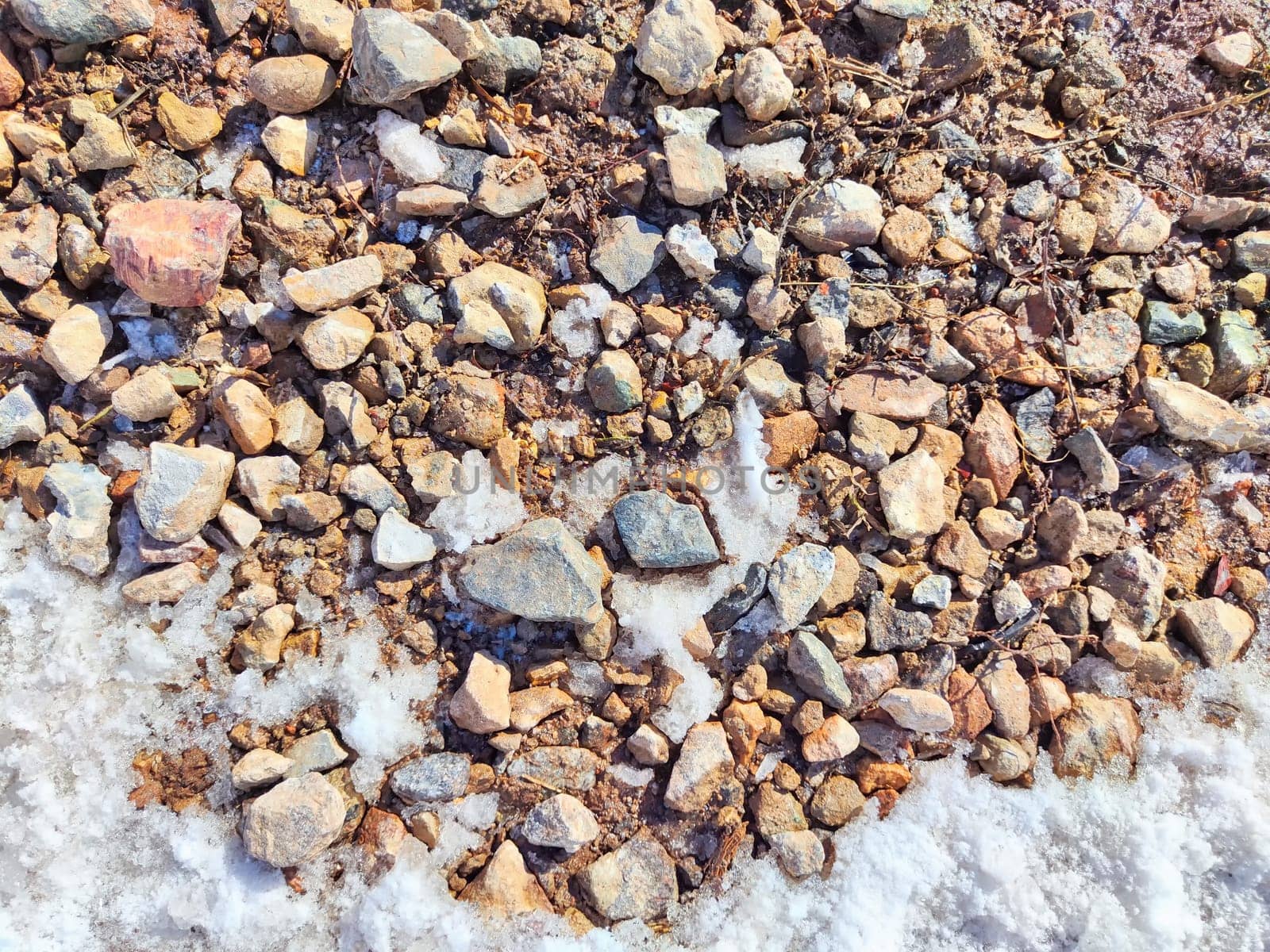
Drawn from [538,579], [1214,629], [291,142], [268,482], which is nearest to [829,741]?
[538,579]

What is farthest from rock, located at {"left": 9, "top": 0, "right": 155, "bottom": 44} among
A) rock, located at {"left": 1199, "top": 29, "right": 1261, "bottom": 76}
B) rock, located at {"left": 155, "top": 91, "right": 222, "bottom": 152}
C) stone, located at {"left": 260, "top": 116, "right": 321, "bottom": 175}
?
rock, located at {"left": 1199, "top": 29, "right": 1261, "bottom": 76}

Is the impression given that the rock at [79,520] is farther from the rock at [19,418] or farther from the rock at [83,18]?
the rock at [83,18]

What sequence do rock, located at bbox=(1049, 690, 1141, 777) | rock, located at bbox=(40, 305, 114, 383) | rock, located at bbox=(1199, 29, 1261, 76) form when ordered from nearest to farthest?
rock, located at bbox=(40, 305, 114, 383) → rock, located at bbox=(1049, 690, 1141, 777) → rock, located at bbox=(1199, 29, 1261, 76)

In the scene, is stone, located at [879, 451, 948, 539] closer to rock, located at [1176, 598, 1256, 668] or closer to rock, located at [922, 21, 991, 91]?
rock, located at [1176, 598, 1256, 668]

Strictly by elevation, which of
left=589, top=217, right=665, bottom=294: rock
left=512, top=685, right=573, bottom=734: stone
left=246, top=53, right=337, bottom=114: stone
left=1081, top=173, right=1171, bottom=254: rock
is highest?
left=246, top=53, right=337, bottom=114: stone

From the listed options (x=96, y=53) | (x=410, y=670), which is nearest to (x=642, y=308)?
(x=410, y=670)

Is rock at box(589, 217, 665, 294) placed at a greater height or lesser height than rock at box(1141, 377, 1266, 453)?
greater

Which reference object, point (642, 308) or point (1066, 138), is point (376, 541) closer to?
point (642, 308)

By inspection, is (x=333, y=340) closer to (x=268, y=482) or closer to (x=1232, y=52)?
(x=268, y=482)
